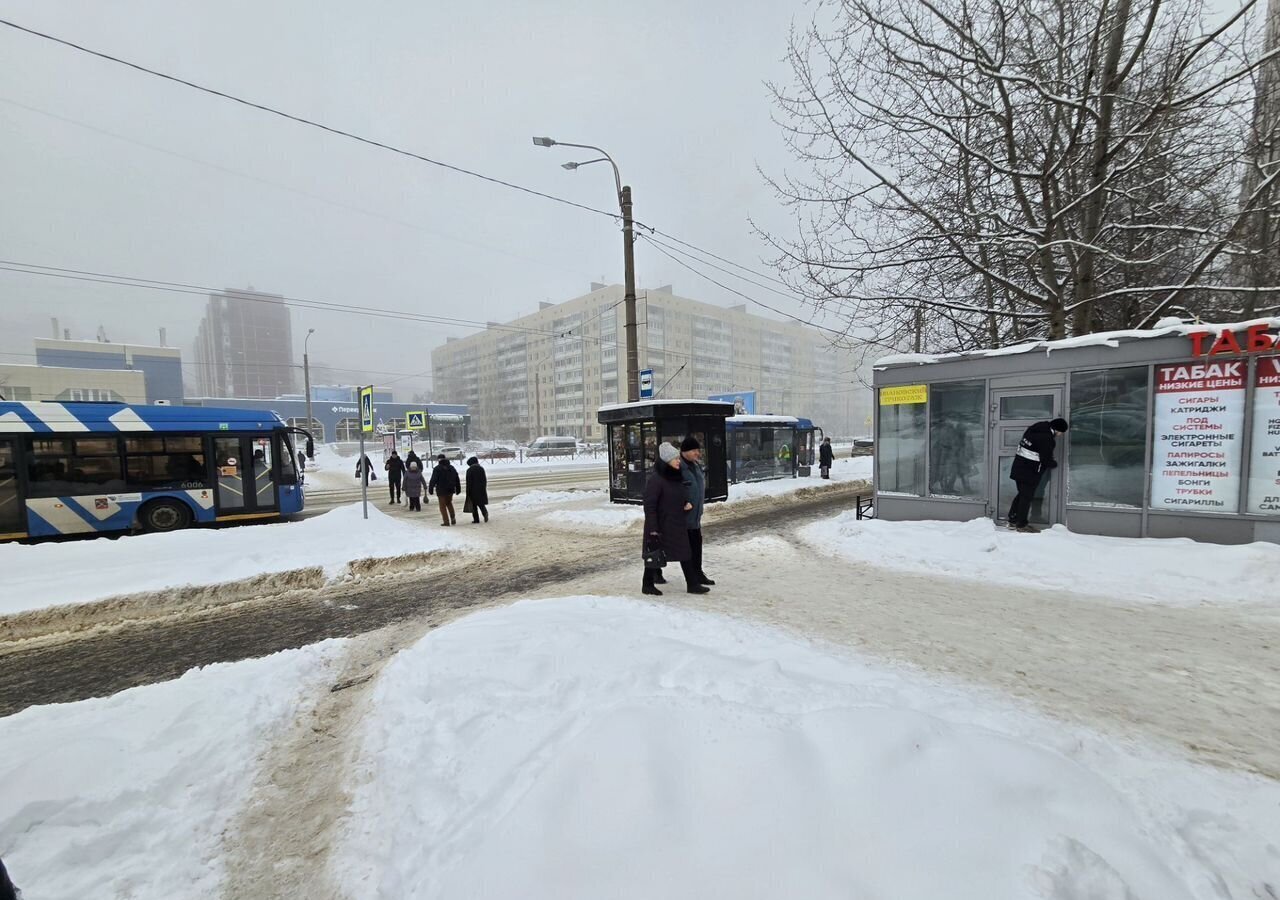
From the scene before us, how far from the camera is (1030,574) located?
22.4 ft

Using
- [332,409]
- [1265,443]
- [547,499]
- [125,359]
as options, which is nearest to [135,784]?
[1265,443]

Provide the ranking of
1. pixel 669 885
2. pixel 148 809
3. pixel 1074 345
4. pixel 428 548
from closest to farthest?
pixel 669 885, pixel 148 809, pixel 1074 345, pixel 428 548

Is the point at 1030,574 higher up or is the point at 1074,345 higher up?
the point at 1074,345

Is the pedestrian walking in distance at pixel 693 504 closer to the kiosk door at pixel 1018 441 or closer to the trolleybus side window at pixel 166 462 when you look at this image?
the kiosk door at pixel 1018 441

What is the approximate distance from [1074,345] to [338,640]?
1102 centimetres

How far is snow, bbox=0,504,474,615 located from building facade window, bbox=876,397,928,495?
8.64 m

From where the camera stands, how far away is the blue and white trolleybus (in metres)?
10.2

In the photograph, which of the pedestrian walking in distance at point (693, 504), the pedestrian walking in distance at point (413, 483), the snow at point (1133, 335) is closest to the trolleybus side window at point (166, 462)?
the pedestrian walking in distance at point (413, 483)

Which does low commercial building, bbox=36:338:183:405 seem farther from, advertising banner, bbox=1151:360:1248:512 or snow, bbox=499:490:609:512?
advertising banner, bbox=1151:360:1248:512

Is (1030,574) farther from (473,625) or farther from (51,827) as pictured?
(51,827)

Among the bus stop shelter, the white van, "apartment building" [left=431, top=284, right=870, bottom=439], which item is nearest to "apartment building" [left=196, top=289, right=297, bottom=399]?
"apartment building" [left=431, top=284, right=870, bottom=439]

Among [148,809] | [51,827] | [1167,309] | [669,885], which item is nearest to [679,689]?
[669,885]

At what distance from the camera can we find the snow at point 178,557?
269 inches

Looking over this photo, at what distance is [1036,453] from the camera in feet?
26.9
